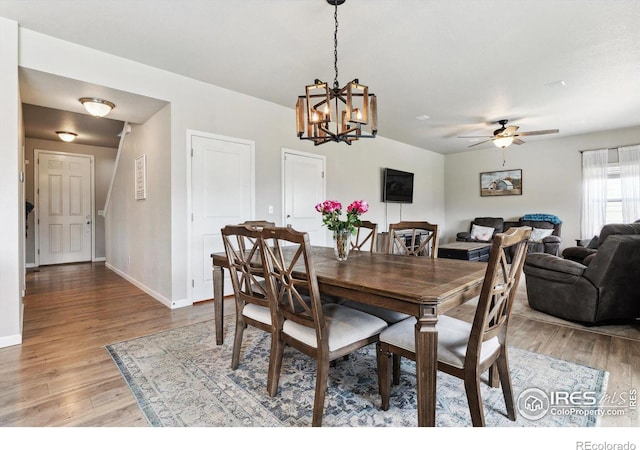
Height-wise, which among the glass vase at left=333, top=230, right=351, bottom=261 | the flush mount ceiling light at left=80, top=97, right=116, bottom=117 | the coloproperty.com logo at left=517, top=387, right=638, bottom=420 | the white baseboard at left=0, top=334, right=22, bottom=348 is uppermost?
the flush mount ceiling light at left=80, top=97, right=116, bottom=117

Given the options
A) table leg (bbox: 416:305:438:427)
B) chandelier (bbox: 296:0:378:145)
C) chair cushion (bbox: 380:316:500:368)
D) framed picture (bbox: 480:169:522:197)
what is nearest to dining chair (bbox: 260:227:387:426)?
chair cushion (bbox: 380:316:500:368)

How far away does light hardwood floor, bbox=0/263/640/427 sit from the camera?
5.39 ft

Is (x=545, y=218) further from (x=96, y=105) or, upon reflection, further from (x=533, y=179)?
(x=96, y=105)

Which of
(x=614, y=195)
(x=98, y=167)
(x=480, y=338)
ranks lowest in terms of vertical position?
(x=480, y=338)

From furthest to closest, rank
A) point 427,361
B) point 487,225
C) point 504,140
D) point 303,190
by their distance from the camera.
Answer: point 487,225, point 504,140, point 303,190, point 427,361

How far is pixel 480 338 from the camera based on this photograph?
129 cm

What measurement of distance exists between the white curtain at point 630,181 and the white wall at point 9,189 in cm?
854

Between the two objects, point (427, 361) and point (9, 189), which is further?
point (9, 189)

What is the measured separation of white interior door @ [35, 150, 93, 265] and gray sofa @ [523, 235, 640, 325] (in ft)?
26.5

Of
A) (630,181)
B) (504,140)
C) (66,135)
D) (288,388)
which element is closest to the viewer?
(288,388)

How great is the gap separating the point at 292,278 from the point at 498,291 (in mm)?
938

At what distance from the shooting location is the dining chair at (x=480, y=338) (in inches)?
49.8

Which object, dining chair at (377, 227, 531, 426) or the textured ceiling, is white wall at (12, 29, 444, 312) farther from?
dining chair at (377, 227, 531, 426)

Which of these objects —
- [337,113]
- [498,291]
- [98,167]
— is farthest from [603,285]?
[98,167]
